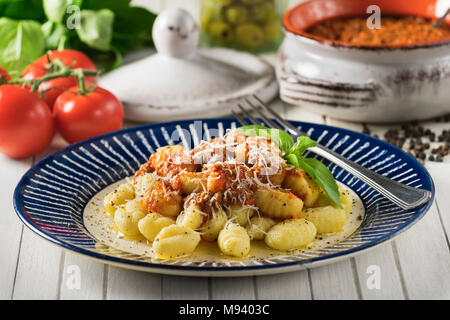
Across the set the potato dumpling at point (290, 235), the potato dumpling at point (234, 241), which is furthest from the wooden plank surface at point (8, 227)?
the potato dumpling at point (290, 235)

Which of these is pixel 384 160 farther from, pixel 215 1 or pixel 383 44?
pixel 215 1

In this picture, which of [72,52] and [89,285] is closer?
[89,285]

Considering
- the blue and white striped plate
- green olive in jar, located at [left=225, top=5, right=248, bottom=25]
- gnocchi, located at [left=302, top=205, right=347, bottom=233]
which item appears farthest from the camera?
green olive in jar, located at [left=225, top=5, right=248, bottom=25]

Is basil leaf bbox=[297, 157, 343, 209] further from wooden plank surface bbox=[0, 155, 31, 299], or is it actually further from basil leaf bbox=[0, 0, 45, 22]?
basil leaf bbox=[0, 0, 45, 22]

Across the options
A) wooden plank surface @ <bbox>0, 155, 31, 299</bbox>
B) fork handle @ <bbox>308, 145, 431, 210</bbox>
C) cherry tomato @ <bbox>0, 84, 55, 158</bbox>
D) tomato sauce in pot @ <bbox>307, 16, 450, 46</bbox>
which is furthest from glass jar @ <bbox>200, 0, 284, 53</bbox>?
fork handle @ <bbox>308, 145, 431, 210</bbox>

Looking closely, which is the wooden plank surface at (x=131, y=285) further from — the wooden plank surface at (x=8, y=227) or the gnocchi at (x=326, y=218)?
the gnocchi at (x=326, y=218)

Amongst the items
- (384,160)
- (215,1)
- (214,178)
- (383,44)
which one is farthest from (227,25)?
(214,178)
